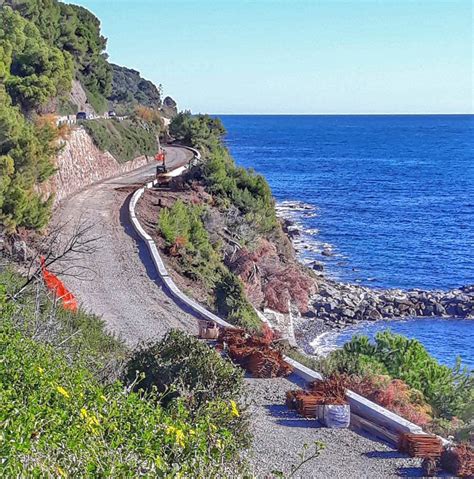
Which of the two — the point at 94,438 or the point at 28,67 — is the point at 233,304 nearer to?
the point at 94,438

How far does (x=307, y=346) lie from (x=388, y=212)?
35.2 m

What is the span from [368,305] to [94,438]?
2663cm

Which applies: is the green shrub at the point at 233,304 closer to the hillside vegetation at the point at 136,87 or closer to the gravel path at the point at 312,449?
the gravel path at the point at 312,449

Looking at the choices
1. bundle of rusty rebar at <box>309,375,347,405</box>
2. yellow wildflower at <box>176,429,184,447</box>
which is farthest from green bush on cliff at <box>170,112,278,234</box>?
yellow wildflower at <box>176,429,184,447</box>

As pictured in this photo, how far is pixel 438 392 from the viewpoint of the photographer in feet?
47.9

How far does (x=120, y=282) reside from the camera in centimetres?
1991

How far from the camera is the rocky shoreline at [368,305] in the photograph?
29.2 m

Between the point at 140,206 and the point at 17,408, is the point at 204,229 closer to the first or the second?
the point at 140,206

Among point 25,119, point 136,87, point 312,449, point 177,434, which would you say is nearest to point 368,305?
point 25,119

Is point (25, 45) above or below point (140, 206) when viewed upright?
above

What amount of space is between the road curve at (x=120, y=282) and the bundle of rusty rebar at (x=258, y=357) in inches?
71.7

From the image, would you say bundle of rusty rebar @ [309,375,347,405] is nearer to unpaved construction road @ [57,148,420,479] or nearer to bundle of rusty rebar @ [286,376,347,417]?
bundle of rusty rebar @ [286,376,347,417]

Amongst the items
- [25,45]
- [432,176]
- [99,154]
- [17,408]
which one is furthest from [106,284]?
[432,176]

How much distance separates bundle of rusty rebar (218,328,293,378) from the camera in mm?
13578
